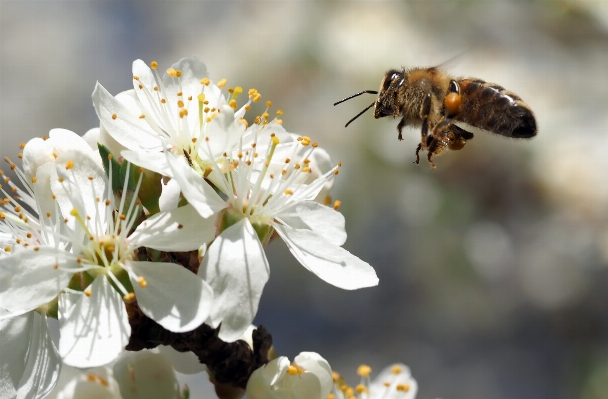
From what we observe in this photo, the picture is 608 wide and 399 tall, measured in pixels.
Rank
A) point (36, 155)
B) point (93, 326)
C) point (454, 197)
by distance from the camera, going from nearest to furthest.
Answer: point (93, 326), point (36, 155), point (454, 197)

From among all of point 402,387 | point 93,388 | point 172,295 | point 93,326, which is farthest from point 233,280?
point 402,387

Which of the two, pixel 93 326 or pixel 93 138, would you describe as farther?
pixel 93 138

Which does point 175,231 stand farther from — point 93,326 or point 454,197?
point 454,197

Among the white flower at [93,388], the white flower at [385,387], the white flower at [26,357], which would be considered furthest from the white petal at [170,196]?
the white flower at [385,387]

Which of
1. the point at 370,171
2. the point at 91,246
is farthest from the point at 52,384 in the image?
the point at 370,171

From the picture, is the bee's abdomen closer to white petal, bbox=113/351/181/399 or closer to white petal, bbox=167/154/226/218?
white petal, bbox=167/154/226/218

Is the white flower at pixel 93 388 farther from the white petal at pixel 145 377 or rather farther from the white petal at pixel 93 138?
the white petal at pixel 93 138
